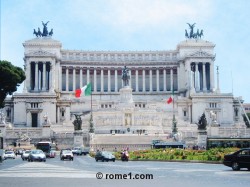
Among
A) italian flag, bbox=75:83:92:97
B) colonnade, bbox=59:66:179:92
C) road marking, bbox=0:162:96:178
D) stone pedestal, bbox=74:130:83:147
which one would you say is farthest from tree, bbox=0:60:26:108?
colonnade, bbox=59:66:179:92

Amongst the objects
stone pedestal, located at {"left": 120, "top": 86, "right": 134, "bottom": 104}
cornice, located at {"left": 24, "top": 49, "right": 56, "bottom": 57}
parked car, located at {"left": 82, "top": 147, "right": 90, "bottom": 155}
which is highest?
cornice, located at {"left": 24, "top": 49, "right": 56, "bottom": 57}

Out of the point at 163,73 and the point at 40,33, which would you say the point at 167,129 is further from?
the point at 40,33

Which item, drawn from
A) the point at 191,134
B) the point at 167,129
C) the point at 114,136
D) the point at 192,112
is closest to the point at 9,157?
the point at 114,136

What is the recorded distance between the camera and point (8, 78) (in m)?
70.1

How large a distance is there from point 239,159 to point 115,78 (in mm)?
102896

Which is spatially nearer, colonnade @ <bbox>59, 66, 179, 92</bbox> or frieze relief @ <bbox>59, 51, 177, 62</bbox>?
colonnade @ <bbox>59, 66, 179, 92</bbox>

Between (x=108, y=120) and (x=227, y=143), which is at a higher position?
(x=108, y=120)

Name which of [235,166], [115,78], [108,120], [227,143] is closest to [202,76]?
[115,78]

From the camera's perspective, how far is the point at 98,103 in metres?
116

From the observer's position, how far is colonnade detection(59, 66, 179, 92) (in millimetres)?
130500

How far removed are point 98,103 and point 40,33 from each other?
2939cm

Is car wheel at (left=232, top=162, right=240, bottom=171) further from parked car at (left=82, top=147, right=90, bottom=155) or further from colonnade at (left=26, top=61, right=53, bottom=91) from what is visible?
colonnade at (left=26, top=61, right=53, bottom=91)

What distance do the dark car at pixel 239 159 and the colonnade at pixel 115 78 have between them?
325ft

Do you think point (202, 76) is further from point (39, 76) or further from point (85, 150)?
point (85, 150)
